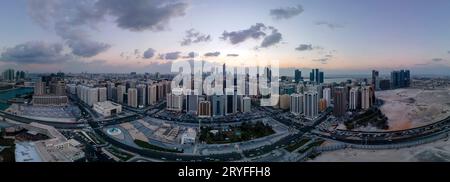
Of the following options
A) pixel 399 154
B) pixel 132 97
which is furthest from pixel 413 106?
pixel 132 97

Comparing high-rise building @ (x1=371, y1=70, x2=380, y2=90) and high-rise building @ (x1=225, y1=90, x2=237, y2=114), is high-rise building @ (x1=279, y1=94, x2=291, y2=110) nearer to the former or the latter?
high-rise building @ (x1=225, y1=90, x2=237, y2=114)

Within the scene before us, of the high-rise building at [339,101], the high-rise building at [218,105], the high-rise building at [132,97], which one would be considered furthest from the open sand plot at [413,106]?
the high-rise building at [132,97]

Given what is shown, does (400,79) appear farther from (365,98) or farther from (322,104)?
(322,104)

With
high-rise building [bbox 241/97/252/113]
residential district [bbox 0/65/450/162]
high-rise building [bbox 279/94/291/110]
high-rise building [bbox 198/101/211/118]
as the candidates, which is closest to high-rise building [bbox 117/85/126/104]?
residential district [bbox 0/65/450/162]

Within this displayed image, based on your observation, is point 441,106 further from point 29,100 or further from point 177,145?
point 29,100

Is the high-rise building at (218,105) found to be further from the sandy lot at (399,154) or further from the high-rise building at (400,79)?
the high-rise building at (400,79)
